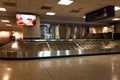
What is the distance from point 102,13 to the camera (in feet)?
28.6

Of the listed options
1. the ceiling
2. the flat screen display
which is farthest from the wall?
the ceiling

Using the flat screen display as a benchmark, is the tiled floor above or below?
below

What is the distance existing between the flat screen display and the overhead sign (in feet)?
13.9

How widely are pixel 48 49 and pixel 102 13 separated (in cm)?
417

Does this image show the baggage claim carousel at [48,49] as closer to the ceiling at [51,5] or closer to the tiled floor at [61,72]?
the tiled floor at [61,72]

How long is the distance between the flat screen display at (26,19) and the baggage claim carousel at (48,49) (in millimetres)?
2157

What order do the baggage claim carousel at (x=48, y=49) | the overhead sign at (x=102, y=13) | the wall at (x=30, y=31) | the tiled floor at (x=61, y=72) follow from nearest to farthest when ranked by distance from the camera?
1. the tiled floor at (x=61, y=72)
2. the baggage claim carousel at (x=48, y=49)
3. the overhead sign at (x=102, y=13)
4. the wall at (x=30, y=31)

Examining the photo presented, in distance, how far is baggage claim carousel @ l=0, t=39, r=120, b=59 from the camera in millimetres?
7130

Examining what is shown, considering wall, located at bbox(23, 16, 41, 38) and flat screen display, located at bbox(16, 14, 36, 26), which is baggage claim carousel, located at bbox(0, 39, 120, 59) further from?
wall, located at bbox(23, 16, 41, 38)

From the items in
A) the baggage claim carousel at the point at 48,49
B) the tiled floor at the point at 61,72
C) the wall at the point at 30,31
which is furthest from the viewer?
the wall at the point at 30,31

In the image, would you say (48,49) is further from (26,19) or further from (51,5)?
(26,19)

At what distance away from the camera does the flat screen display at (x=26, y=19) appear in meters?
9.99

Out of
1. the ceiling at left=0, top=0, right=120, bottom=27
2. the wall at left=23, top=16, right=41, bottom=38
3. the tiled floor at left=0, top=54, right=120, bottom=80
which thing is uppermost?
the ceiling at left=0, top=0, right=120, bottom=27

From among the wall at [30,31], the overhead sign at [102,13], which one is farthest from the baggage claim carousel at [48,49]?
the wall at [30,31]
